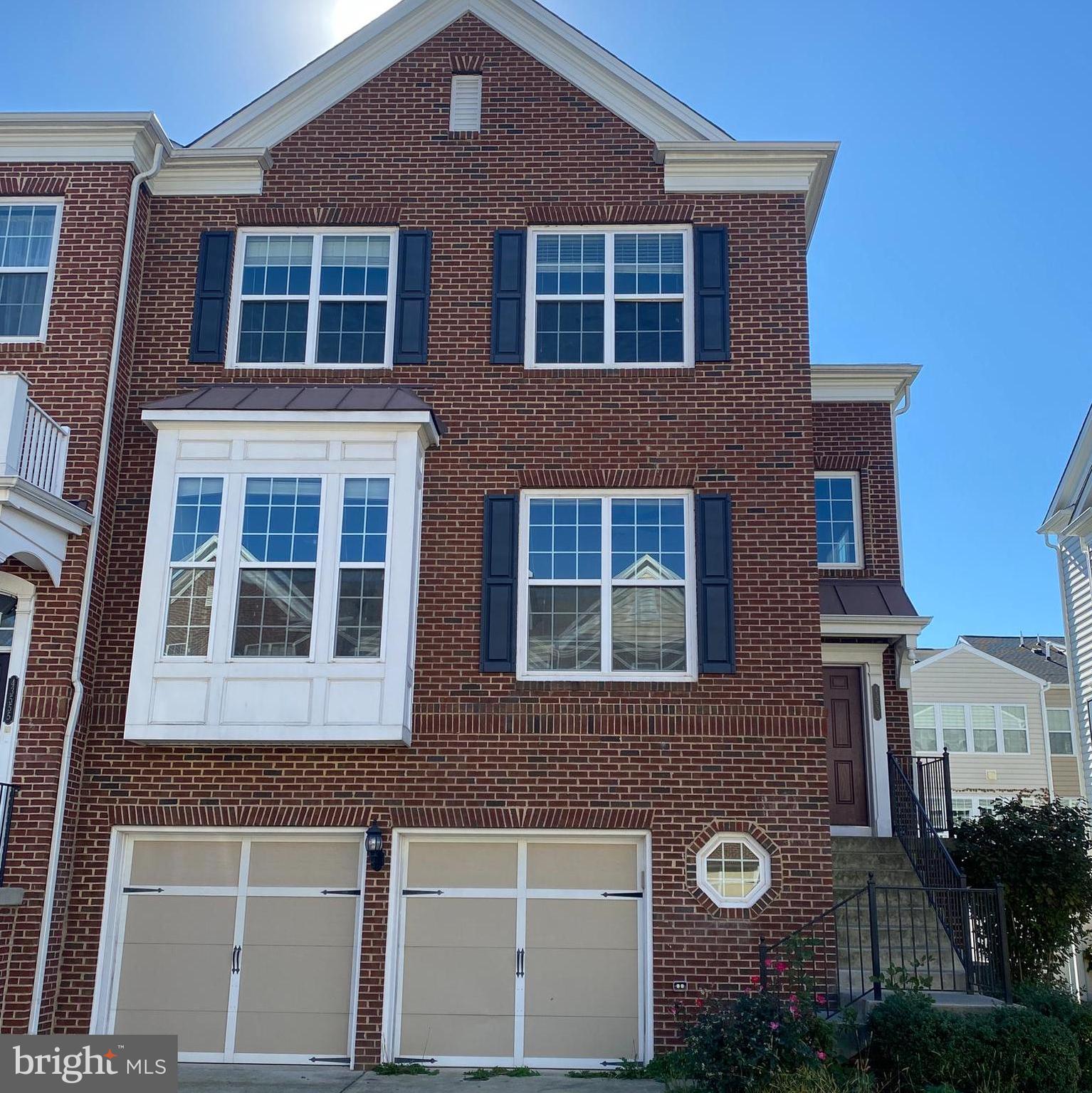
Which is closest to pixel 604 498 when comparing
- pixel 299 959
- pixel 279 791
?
pixel 279 791

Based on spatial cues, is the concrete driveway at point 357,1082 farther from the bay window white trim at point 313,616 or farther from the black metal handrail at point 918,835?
the black metal handrail at point 918,835

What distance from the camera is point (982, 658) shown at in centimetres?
3269

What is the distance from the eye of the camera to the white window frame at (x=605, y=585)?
11.7m

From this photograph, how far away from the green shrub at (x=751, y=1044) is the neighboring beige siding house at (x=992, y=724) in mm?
23075

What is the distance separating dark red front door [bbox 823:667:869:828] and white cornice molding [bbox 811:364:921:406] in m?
3.88

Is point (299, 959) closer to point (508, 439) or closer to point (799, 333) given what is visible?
→ point (508, 439)

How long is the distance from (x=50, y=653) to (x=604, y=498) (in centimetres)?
565

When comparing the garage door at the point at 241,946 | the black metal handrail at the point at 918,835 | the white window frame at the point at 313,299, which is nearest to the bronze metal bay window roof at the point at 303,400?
the white window frame at the point at 313,299

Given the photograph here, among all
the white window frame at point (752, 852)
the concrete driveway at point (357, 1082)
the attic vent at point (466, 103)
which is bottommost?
the concrete driveway at point (357, 1082)

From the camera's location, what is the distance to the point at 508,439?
1238cm

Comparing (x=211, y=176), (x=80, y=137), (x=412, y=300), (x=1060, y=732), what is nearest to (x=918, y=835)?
(x=412, y=300)

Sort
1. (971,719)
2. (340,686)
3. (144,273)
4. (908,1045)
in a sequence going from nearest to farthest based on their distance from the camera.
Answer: (908,1045), (340,686), (144,273), (971,719)

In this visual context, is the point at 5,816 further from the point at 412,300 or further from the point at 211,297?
the point at 412,300

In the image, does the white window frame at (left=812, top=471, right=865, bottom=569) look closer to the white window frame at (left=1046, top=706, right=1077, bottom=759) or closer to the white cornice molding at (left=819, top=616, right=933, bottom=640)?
the white cornice molding at (left=819, top=616, right=933, bottom=640)
